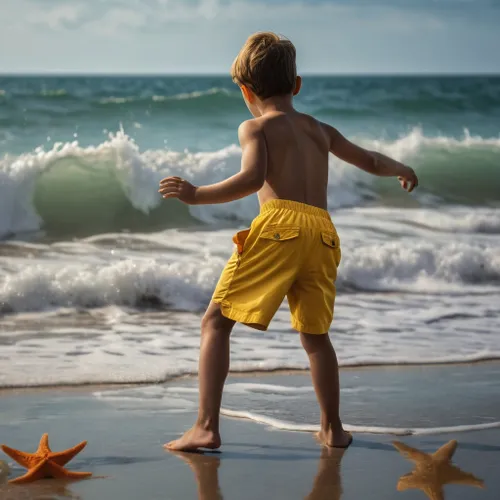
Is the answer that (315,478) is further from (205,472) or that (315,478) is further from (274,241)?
(274,241)

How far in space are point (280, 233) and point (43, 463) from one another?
2.79 ft

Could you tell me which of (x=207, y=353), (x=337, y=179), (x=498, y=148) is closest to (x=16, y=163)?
(x=337, y=179)

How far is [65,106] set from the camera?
1105 centimetres

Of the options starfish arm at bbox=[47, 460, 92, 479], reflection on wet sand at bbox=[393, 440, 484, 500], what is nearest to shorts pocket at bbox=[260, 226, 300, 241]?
reflection on wet sand at bbox=[393, 440, 484, 500]

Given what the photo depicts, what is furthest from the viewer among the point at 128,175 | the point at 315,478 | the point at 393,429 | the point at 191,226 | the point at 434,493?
the point at 128,175

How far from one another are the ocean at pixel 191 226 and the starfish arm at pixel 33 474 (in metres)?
1.13

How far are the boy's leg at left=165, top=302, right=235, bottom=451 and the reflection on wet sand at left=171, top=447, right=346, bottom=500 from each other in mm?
41

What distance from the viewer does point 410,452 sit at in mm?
2705

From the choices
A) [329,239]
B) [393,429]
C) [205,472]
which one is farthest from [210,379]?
[393,429]

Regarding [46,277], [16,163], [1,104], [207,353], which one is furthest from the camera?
[1,104]

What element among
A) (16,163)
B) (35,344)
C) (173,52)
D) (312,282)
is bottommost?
(35,344)

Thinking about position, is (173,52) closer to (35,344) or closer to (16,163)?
(16,163)

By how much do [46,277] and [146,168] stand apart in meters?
3.20

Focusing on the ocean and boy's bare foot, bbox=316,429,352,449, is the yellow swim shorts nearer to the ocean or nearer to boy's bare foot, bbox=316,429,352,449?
boy's bare foot, bbox=316,429,352,449
